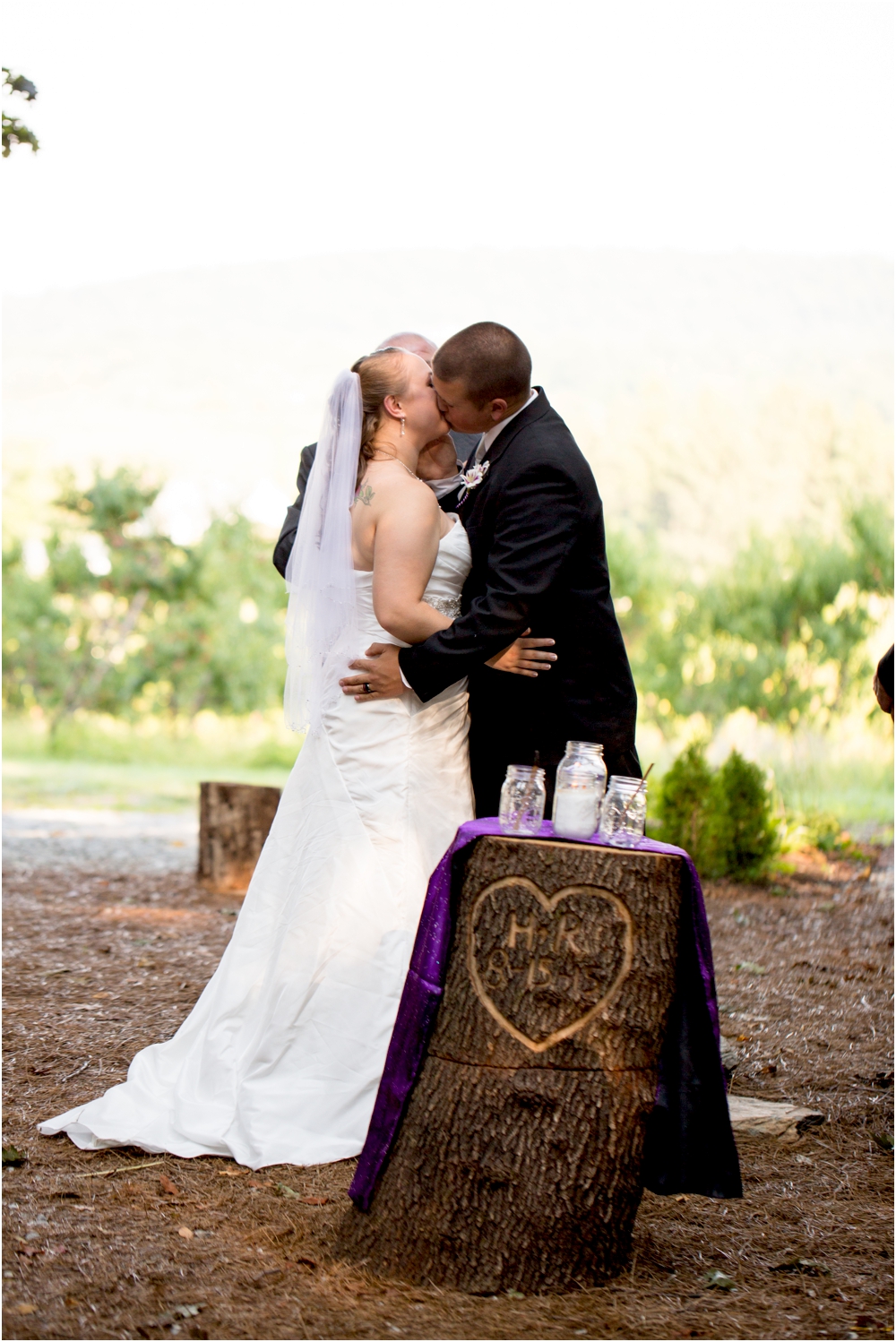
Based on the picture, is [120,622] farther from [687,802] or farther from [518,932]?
[518,932]

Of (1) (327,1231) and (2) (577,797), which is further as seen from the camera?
(1) (327,1231)

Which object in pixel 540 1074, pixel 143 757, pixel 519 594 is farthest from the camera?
pixel 143 757

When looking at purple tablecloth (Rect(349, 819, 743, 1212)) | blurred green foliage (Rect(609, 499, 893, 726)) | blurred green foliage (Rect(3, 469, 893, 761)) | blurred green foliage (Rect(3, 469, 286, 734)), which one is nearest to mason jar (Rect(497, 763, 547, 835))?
purple tablecloth (Rect(349, 819, 743, 1212))

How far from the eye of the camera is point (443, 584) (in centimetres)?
366

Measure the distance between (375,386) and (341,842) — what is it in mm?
1414

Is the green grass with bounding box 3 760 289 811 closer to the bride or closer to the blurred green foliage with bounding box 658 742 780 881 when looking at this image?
the blurred green foliage with bounding box 658 742 780 881

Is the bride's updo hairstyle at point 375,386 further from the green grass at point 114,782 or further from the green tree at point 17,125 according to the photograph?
the green grass at point 114,782

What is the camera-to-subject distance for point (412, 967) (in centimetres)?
286

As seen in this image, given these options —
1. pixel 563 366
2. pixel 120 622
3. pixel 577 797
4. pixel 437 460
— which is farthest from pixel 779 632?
pixel 563 366

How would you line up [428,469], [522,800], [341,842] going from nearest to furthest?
[522,800], [341,842], [428,469]

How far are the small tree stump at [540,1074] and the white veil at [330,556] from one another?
1170mm

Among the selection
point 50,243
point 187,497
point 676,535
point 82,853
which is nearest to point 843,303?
point 676,535

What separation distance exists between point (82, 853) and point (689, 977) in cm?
778

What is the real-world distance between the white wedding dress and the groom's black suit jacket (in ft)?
0.40
